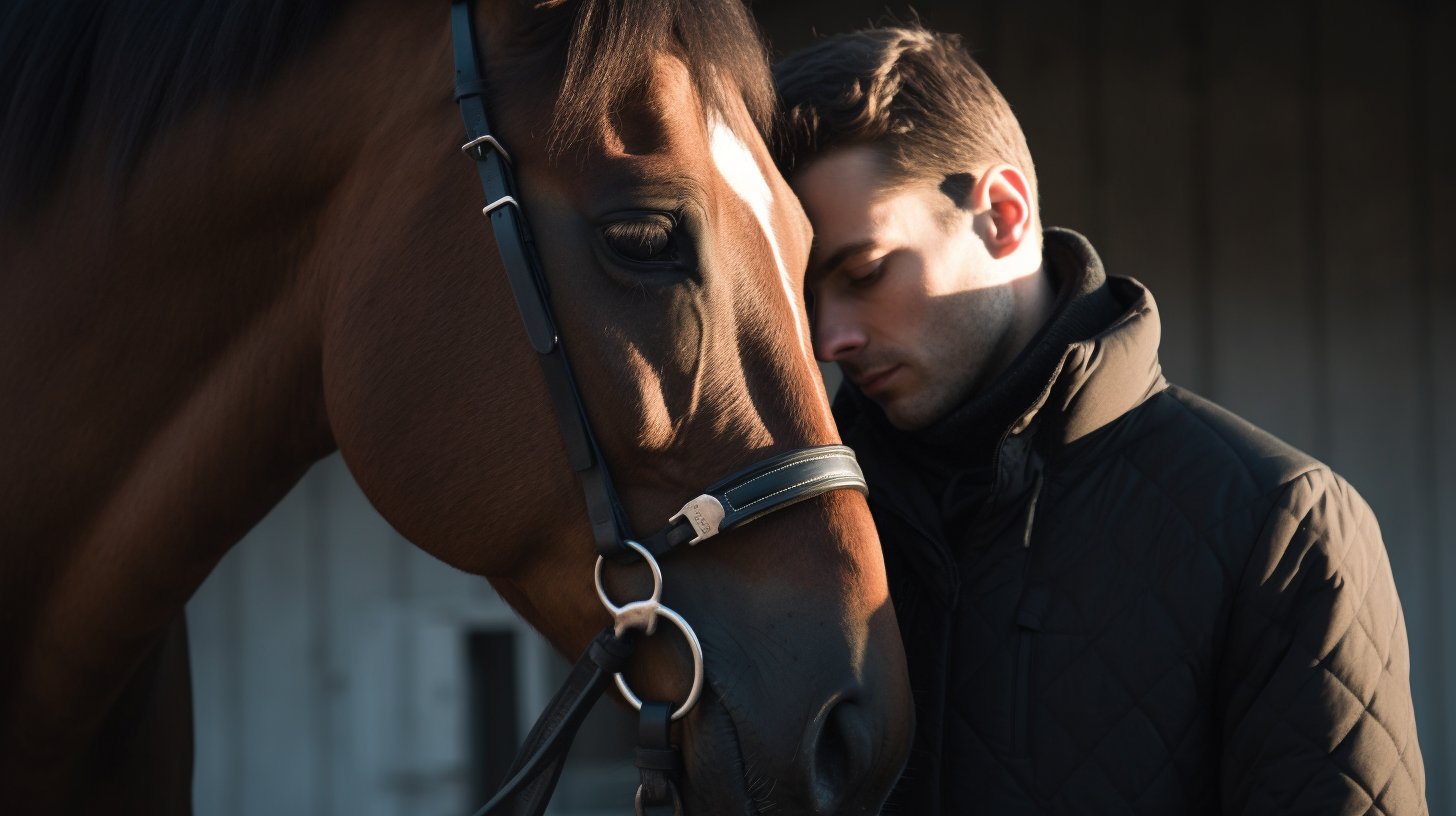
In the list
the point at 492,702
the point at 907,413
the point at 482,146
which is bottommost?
the point at 492,702

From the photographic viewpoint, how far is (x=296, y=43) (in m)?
1.11

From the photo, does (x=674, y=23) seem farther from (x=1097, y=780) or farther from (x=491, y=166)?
(x=1097, y=780)

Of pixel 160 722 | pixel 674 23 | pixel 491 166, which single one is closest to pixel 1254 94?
pixel 674 23

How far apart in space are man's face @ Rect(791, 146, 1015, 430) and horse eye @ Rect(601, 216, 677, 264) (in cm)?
35

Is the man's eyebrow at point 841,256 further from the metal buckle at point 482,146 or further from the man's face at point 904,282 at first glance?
the metal buckle at point 482,146

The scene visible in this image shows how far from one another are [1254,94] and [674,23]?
9.49 feet

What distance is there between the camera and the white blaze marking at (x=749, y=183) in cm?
106

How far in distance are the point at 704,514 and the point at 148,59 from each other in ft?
2.75

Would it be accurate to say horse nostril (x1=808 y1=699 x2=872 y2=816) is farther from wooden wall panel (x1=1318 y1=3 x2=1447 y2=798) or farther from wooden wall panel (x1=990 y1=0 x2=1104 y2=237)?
wooden wall panel (x1=1318 y1=3 x2=1447 y2=798)

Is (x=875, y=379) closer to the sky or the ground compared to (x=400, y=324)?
closer to the ground

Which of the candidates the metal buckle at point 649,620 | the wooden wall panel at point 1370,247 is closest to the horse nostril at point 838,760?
the metal buckle at point 649,620

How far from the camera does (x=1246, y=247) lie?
127 inches

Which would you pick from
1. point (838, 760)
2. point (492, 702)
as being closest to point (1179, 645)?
point (838, 760)

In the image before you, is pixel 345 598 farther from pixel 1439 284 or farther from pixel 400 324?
pixel 1439 284
